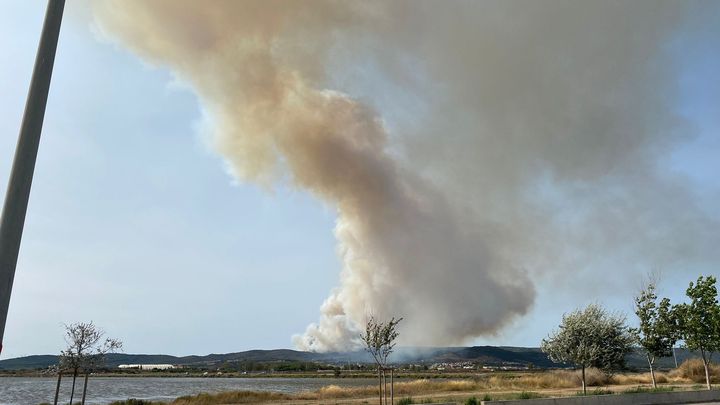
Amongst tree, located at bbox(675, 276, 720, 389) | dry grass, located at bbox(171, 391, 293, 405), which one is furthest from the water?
tree, located at bbox(675, 276, 720, 389)

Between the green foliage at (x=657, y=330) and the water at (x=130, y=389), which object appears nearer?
the green foliage at (x=657, y=330)

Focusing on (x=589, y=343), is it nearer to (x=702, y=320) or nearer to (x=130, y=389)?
(x=702, y=320)

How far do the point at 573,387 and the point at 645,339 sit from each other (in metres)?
14.8

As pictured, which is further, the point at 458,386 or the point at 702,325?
the point at 458,386

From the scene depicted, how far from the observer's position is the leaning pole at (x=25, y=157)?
555 cm

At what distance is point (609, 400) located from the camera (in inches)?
1098

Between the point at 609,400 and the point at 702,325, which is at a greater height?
the point at 702,325

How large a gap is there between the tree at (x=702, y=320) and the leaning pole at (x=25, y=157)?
42.9 m

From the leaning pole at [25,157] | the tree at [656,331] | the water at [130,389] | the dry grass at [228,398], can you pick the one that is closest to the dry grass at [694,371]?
the tree at [656,331]

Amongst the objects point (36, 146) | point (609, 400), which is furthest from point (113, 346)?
point (36, 146)

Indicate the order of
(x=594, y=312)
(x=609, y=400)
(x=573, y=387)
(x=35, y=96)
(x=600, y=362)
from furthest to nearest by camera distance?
(x=573, y=387) → (x=594, y=312) → (x=600, y=362) → (x=609, y=400) → (x=35, y=96)

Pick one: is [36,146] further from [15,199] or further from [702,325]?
[702,325]

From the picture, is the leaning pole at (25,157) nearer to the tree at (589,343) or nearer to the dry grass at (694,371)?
the tree at (589,343)

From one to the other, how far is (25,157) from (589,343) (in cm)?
3861
